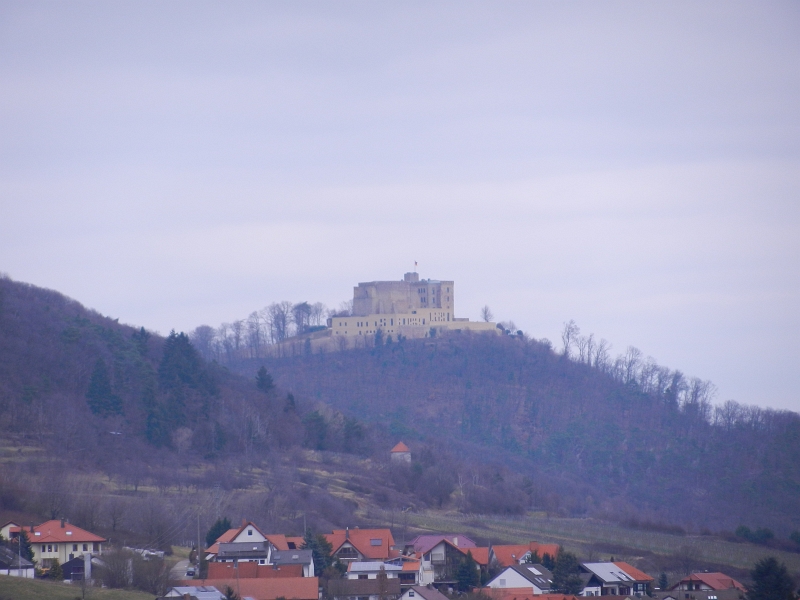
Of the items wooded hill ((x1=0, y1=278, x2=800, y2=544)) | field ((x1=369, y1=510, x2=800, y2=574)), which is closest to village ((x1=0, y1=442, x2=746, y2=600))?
wooded hill ((x1=0, y1=278, x2=800, y2=544))

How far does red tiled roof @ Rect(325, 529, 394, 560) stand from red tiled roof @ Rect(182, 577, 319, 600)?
23.2 feet

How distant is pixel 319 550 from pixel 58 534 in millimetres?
8788

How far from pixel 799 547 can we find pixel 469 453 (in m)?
33.1

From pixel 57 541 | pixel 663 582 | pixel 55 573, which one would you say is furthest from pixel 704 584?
pixel 57 541

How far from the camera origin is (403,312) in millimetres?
114750

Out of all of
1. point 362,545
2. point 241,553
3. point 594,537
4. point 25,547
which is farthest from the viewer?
point 594,537

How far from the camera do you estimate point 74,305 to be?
85.8m

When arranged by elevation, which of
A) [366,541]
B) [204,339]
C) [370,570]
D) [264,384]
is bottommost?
[370,570]

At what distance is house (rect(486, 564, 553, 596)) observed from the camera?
42125 millimetres

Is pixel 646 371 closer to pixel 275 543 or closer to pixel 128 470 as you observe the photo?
pixel 128 470

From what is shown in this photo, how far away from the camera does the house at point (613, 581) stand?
43062mm

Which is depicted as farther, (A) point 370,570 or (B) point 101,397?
(B) point 101,397

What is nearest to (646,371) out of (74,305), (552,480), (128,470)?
(552,480)

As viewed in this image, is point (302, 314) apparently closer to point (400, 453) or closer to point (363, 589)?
point (400, 453)
